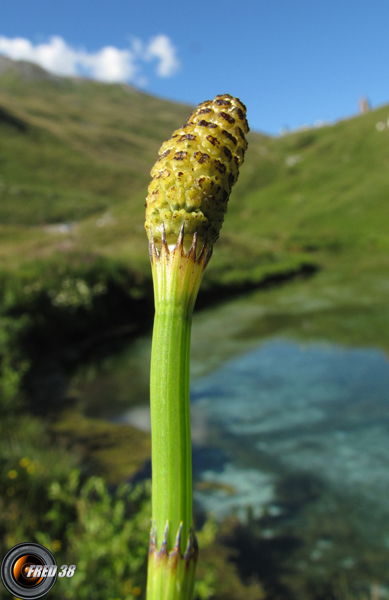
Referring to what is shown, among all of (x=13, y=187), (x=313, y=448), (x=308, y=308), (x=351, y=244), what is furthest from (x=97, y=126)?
(x=313, y=448)

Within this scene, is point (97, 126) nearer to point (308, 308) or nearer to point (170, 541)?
point (308, 308)

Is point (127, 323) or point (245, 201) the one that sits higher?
point (245, 201)

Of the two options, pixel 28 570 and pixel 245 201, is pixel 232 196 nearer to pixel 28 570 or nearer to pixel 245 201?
pixel 245 201

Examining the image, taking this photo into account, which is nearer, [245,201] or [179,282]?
[179,282]

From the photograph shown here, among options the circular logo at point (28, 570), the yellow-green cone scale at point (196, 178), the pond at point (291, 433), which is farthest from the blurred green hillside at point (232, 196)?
the yellow-green cone scale at point (196, 178)

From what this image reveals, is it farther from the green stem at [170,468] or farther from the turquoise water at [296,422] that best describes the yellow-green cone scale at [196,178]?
the turquoise water at [296,422]

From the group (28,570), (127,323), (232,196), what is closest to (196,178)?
(28,570)

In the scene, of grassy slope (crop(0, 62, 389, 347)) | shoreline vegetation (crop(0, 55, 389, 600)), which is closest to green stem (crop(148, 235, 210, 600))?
shoreline vegetation (crop(0, 55, 389, 600))
